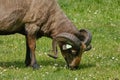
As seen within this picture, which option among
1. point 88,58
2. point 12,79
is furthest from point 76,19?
point 12,79

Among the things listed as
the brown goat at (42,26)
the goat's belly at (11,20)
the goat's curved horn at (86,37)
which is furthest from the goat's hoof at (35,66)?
the goat's curved horn at (86,37)

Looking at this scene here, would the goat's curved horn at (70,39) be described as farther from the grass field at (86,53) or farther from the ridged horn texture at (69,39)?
the grass field at (86,53)

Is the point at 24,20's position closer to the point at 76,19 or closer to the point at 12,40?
the point at 12,40

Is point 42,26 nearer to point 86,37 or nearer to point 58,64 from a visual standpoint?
point 86,37

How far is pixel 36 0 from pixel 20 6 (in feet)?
1.41

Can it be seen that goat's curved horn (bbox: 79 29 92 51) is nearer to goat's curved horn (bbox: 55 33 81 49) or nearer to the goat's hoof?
goat's curved horn (bbox: 55 33 81 49)

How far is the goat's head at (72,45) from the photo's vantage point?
1370 cm

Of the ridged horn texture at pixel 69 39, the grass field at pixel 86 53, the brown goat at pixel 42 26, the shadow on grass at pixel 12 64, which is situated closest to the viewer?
the grass field at pixel 86 53

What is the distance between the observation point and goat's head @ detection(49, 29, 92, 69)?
44.9 feet

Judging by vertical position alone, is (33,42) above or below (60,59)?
above

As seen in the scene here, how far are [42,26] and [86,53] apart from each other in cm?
256

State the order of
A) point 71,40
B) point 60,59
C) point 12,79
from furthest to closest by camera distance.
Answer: point 60,59, point 71,40, point 12,79

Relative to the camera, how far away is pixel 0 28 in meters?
13.8

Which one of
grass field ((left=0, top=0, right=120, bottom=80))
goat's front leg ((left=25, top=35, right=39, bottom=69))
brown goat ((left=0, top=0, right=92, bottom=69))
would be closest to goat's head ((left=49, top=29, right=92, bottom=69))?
brown goat ((left=0, top=0, right=92, bottom=69))
